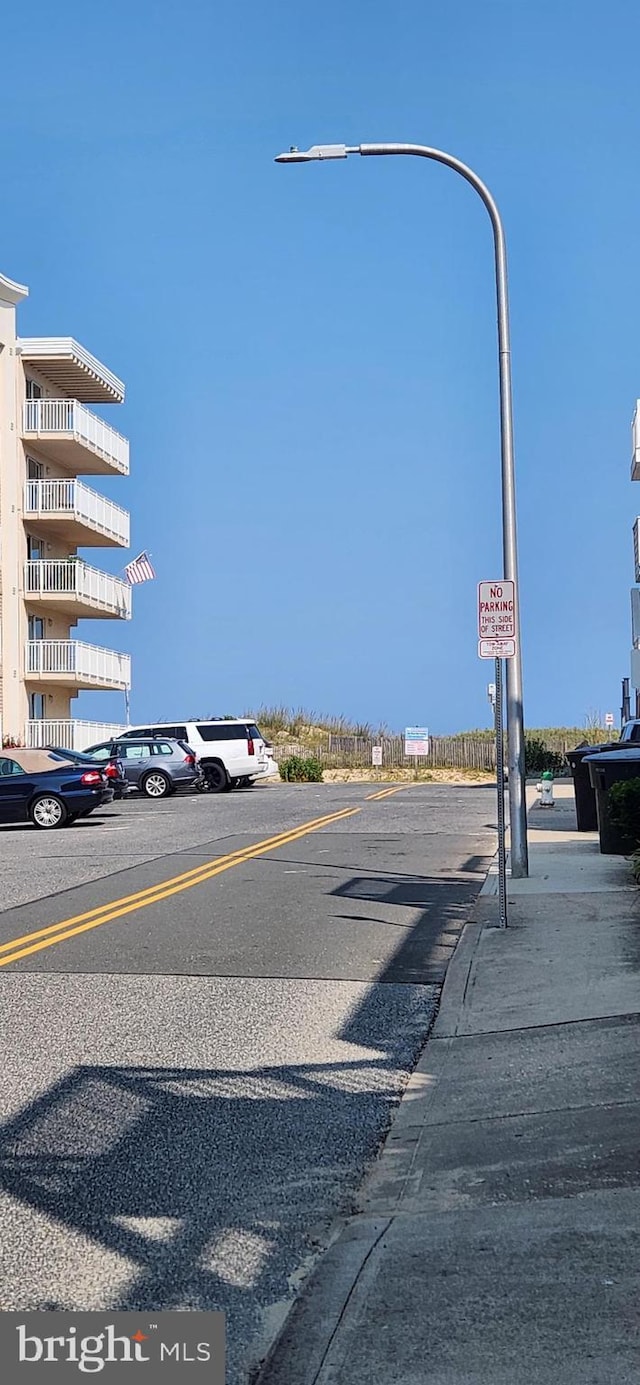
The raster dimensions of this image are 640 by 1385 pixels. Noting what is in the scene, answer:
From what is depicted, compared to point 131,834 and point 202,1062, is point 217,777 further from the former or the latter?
point 202,1062

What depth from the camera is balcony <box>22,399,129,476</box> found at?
42.4 metres

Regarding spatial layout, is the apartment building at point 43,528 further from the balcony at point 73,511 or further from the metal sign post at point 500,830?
the metal sign post at point 500,830

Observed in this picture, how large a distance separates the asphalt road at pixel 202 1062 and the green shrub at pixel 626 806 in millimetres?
1694

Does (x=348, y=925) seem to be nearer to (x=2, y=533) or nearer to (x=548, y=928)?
(x=548, y=928)

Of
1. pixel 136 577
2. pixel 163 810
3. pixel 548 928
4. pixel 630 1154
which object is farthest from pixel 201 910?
pixel 136 577

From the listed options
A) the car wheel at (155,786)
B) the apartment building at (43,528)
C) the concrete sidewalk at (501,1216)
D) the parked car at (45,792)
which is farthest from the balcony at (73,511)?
the concrete sidewalk at (501,1216)

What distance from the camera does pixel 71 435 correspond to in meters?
42.5

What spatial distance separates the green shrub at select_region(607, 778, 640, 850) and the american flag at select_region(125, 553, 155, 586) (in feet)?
104

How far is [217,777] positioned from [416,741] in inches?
693

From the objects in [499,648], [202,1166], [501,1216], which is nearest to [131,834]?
[499,648]

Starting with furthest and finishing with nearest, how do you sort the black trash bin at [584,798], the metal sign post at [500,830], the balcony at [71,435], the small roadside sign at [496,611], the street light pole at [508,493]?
the balcony at [71,435] → the black trash bin at [584,798] → the street light pole at [508,493] → the small roadside sign at [496,611] → the metal sign post at [500,830]

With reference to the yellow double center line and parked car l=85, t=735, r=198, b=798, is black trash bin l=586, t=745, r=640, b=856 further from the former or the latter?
parked car l=85, t=735, r=198, b=798

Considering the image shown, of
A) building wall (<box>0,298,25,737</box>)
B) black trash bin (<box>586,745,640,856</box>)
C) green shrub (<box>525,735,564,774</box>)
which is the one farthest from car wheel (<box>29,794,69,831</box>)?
green shrub (<box>525,735,564,774</box>)

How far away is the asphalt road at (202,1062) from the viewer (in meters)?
5.01
